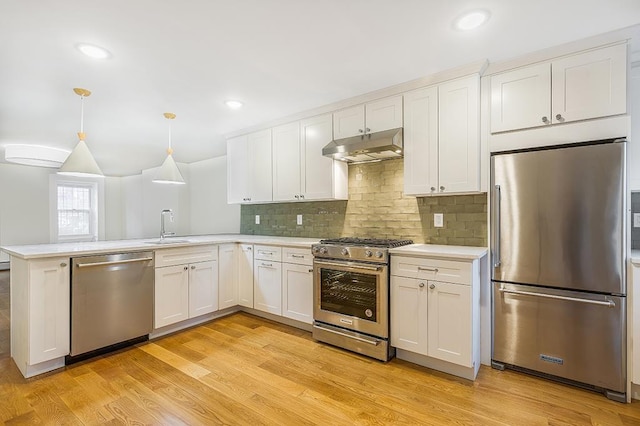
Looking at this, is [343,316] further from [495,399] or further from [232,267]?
[232,267]

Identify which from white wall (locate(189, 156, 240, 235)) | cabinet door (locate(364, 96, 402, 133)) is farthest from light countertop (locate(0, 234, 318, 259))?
white wall (locate(189, 156, 240, 235))

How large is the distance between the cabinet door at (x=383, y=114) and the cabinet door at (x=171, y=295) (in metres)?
2.47

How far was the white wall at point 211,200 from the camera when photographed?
5.26 meters

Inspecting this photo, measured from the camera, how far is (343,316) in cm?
289

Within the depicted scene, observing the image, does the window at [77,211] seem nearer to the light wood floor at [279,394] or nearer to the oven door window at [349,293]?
the light wood floor at [279,394]

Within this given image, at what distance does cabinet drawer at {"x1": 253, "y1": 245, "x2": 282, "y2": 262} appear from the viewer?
347 centimetres

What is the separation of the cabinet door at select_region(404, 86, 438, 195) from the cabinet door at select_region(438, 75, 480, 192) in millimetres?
52

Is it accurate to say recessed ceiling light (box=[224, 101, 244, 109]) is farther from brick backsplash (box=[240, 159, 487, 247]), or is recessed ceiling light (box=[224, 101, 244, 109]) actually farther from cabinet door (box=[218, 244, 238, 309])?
cabinet door (box=[218, 244, 238, 309])

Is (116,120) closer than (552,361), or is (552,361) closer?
(552,361)

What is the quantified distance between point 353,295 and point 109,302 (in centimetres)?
219

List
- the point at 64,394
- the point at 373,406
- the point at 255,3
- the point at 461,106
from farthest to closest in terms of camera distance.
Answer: the point at 461,106 < the point at 64,394 < the point at 373,406 < the point at 255,3

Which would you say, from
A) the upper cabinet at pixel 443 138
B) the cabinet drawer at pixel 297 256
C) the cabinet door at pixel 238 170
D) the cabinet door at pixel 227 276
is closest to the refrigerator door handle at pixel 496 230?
the upper cabinet at pixel 443 138

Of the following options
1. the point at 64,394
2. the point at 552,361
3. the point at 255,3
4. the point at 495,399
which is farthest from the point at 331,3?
the point at 64,394

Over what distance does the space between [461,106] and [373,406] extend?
238 cm
